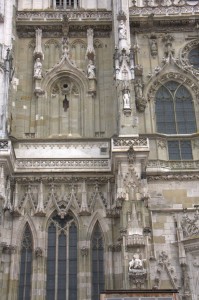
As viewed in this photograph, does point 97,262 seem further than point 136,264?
Yes

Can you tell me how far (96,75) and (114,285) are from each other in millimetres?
8198

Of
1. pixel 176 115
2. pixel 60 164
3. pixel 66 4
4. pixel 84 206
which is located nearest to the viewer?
pixel 84 206

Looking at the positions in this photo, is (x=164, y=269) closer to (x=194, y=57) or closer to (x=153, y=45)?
(x=194, y=57)

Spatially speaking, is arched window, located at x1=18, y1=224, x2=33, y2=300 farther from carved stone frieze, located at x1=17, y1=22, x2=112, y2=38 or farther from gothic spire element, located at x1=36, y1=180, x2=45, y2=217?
carved stone frieze, located at x1=17, y1=22, x2=112, y2=38

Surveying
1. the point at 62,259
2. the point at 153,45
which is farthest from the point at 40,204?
the point at 153,45

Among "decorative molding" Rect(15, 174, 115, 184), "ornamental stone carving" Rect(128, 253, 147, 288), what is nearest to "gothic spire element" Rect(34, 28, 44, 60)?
"decorative molding" Rect(15, 174, 115, 184)

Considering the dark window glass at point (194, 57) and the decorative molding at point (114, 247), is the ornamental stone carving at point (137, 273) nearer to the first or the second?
the decorative molding at point (114, 247)

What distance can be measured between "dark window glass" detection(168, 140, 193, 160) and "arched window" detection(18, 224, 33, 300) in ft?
18.6

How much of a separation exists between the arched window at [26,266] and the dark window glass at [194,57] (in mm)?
9128

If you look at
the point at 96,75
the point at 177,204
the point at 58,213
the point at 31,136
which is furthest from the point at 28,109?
the point at 177,204

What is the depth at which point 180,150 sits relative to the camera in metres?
18.7

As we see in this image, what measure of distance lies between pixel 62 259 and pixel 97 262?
3.64 ft

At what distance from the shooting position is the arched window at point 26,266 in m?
16.1

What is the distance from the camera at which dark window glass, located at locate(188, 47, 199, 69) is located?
2070 centimetres
